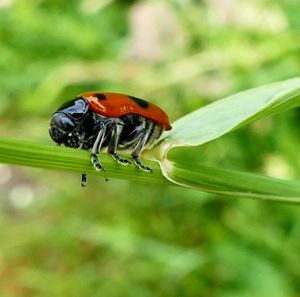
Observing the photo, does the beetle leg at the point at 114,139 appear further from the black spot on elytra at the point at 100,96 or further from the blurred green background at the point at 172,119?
the blurred green background at the point at 172,119

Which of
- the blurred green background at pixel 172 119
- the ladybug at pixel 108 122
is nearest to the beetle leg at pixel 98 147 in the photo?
the ladybug at pixel 108 122

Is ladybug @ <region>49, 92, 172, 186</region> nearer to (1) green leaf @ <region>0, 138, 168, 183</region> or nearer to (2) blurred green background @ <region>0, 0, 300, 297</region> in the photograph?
(1) green leaf @ <region>0, 138, 168, 183</region>

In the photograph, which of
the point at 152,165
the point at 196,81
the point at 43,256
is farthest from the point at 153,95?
the point at 152,165

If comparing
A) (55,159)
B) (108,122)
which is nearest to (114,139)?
(108,122)

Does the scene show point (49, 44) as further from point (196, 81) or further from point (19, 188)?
point (19, 188)

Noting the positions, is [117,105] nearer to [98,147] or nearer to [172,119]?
[98,147]

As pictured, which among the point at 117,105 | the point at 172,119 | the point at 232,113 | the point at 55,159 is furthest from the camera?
the point at 172,119
